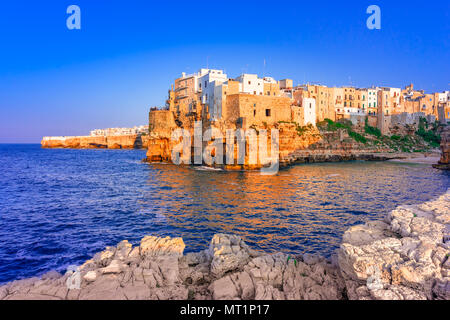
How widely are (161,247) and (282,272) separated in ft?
14.0

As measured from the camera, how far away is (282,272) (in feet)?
26.3

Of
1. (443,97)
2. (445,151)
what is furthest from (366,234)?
(443,97)

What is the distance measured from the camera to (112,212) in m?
18.6

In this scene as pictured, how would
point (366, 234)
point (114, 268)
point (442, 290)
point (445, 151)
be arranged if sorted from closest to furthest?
point (442, 290), point (114, 268), point (366, 234), point (445, 151)

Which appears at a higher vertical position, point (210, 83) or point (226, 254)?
point (210, 83)

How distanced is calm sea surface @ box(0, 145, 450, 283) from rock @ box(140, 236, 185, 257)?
231cm

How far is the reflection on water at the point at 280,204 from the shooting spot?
13492 mm

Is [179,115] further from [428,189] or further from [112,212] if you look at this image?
[428,189]

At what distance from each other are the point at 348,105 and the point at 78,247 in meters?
66.3

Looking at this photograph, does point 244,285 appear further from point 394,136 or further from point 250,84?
point 394,136

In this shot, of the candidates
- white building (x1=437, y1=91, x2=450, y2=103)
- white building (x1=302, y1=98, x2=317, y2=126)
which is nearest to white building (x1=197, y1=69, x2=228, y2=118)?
white building (x1=302, y1=98, x2=317, y2=126)

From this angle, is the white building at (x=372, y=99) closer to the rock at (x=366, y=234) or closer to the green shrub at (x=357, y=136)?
the green shrub at (x=357, y=136)

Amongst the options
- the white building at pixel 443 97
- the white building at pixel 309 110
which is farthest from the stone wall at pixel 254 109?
the white building at pixel 443 97

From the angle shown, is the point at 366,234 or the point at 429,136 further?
the point at 429,136
